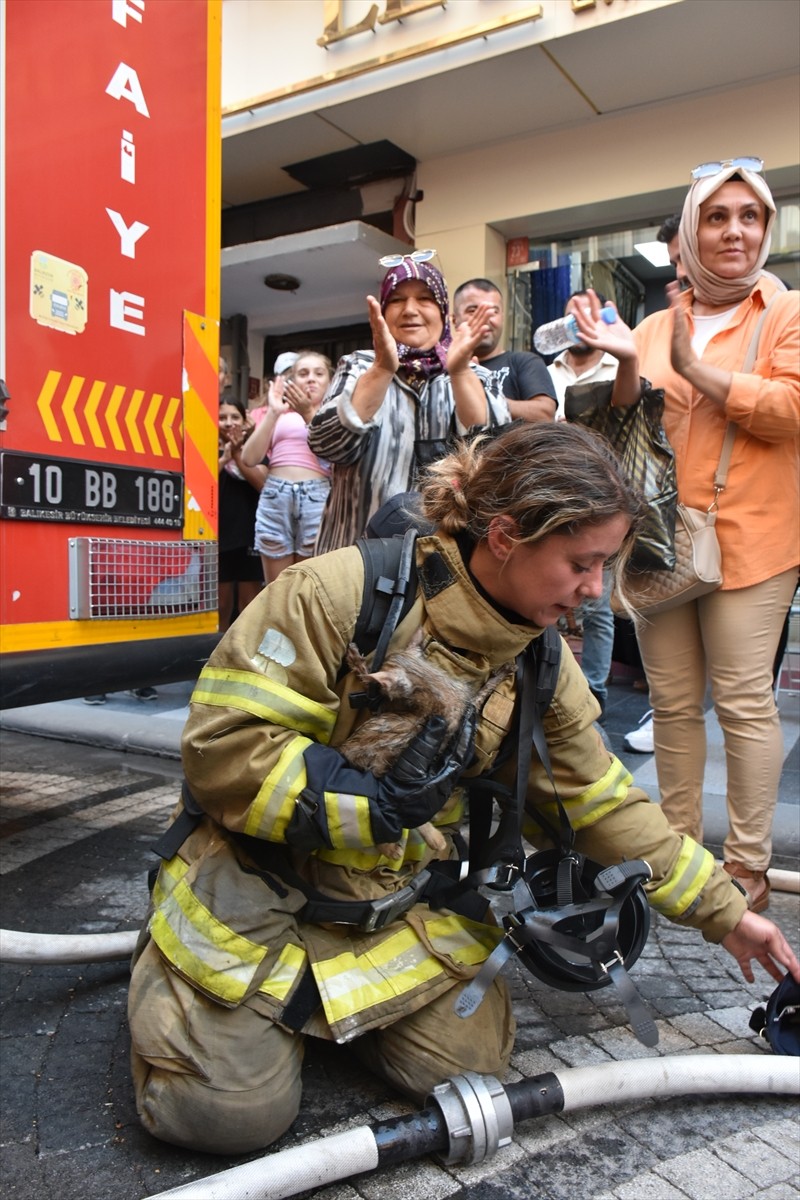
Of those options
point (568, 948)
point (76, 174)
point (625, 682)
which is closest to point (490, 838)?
point (568, 948)

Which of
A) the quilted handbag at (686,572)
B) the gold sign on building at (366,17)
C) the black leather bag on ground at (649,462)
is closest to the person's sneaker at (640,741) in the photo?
the quilted handbag at (686,572)

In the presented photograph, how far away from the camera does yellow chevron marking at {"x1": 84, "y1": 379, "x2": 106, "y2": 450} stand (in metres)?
2.81

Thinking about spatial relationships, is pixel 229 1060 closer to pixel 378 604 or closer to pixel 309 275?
pixel 378 604

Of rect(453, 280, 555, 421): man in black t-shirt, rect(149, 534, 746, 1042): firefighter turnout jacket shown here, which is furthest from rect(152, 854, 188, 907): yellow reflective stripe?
rect(453, 280, 555, 421): man in black t-shirt

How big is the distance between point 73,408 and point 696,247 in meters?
1.86

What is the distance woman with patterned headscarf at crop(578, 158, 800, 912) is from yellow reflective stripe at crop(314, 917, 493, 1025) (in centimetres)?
109

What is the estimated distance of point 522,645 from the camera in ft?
6.03

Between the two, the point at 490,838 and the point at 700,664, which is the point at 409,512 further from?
the point at 700,664

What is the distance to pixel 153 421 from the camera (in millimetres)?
3029

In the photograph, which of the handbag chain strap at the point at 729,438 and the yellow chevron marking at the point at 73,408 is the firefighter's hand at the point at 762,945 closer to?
the handbag chain strap at the point at 729,438

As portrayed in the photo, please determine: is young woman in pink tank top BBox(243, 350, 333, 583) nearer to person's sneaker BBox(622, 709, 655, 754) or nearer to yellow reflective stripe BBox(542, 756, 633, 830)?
person's sneaker BBox(622, 709, 655, 754)

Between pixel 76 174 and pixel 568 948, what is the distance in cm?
243

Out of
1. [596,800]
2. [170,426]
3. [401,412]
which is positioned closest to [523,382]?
[401,412]

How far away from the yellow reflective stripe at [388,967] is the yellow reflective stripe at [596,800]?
335mm
